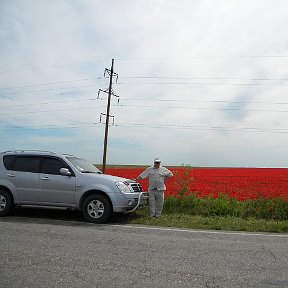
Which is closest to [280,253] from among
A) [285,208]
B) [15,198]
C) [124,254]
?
[124,254]

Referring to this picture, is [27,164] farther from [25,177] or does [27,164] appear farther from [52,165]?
[52,165]

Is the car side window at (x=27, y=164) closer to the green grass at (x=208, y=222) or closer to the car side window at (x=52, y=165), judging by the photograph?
the car side window at (x=52, y=165)

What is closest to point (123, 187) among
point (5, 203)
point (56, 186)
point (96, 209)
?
point (96, 209)

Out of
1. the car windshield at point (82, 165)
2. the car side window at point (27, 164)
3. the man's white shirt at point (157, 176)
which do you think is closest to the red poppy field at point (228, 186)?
the man's white shirt at point (157, 176)

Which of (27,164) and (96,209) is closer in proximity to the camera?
(96,209)

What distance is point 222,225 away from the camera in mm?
9484

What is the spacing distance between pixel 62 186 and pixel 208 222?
12.7ft

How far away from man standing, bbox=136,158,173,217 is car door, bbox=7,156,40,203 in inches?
116

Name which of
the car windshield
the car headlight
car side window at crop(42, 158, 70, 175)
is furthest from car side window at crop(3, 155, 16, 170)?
the car headlight

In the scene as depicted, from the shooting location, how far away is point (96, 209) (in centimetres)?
977

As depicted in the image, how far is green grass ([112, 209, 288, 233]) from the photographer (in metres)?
9.23

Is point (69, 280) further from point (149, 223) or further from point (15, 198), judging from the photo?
point (15, 198)

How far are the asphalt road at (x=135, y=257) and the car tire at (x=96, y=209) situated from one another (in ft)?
1.72

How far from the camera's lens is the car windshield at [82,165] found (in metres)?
10.5
